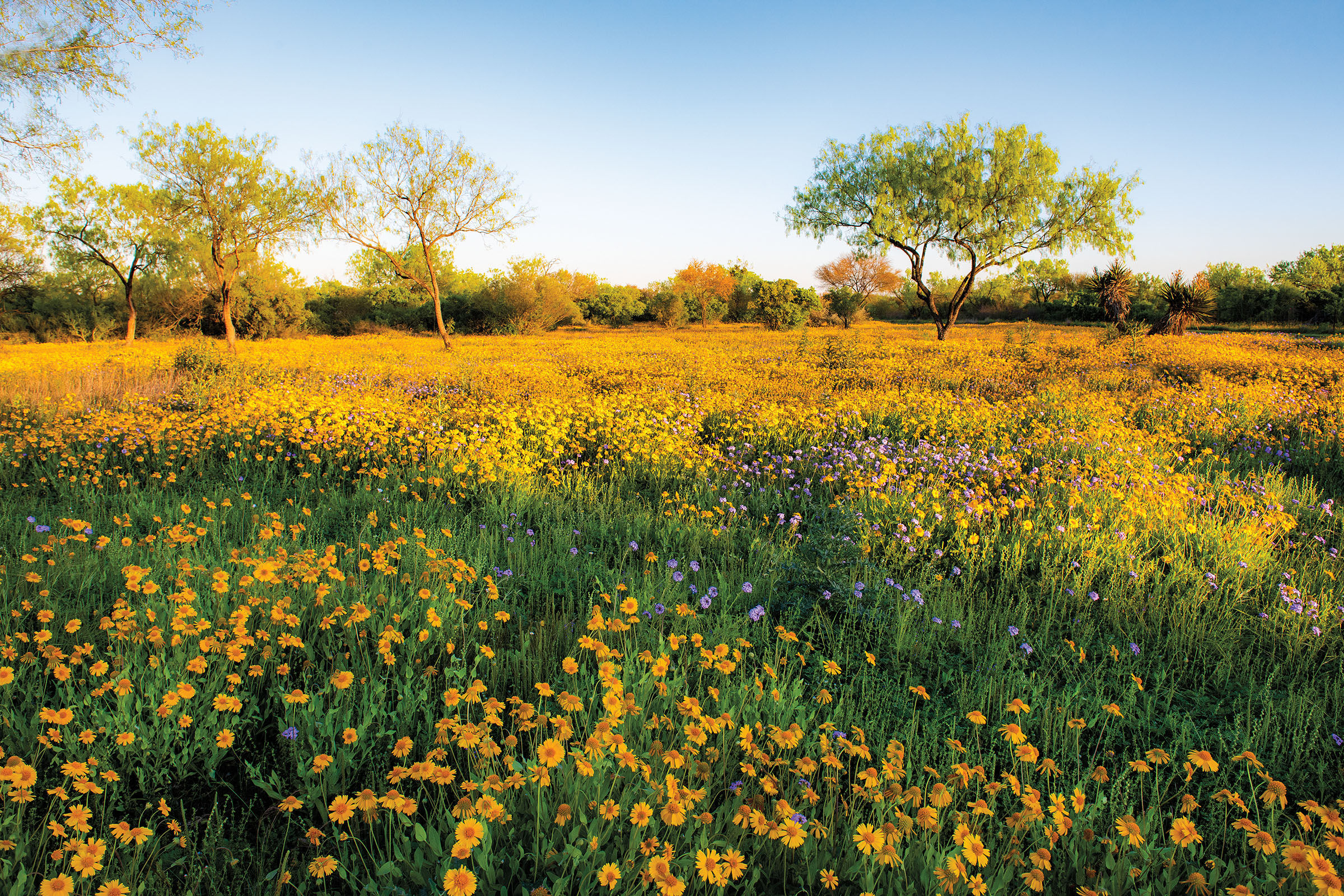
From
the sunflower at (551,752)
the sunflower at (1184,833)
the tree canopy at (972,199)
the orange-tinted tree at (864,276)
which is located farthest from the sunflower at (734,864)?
the orange-tinted tree at (864,276)

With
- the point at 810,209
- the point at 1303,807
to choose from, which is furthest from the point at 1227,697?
the point at 810,209

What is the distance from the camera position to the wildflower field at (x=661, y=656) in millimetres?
1748

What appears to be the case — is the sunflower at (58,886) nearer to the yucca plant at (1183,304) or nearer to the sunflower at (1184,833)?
the sunflower at (1184,833)

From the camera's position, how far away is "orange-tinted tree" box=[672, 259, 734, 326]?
195 ft

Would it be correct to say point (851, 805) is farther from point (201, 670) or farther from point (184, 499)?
point (184, 499)

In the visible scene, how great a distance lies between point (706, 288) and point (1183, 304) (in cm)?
4135

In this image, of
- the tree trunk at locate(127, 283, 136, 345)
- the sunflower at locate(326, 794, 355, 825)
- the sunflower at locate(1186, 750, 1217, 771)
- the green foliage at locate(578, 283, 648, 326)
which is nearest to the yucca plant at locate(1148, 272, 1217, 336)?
the sunflower at locate(1186, 750, 1217, 771)

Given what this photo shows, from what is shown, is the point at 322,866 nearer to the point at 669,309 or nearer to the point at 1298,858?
the point at 1298,858

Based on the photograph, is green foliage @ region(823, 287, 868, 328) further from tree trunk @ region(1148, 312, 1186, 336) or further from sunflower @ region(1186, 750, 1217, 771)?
sunflower @ region(1186, 750, 1217, 771)

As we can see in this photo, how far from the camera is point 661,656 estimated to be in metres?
2.43

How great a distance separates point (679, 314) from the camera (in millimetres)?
56312

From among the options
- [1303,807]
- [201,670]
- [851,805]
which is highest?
[201,670]

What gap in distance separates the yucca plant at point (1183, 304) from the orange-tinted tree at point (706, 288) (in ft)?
118

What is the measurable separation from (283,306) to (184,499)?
145 ft
